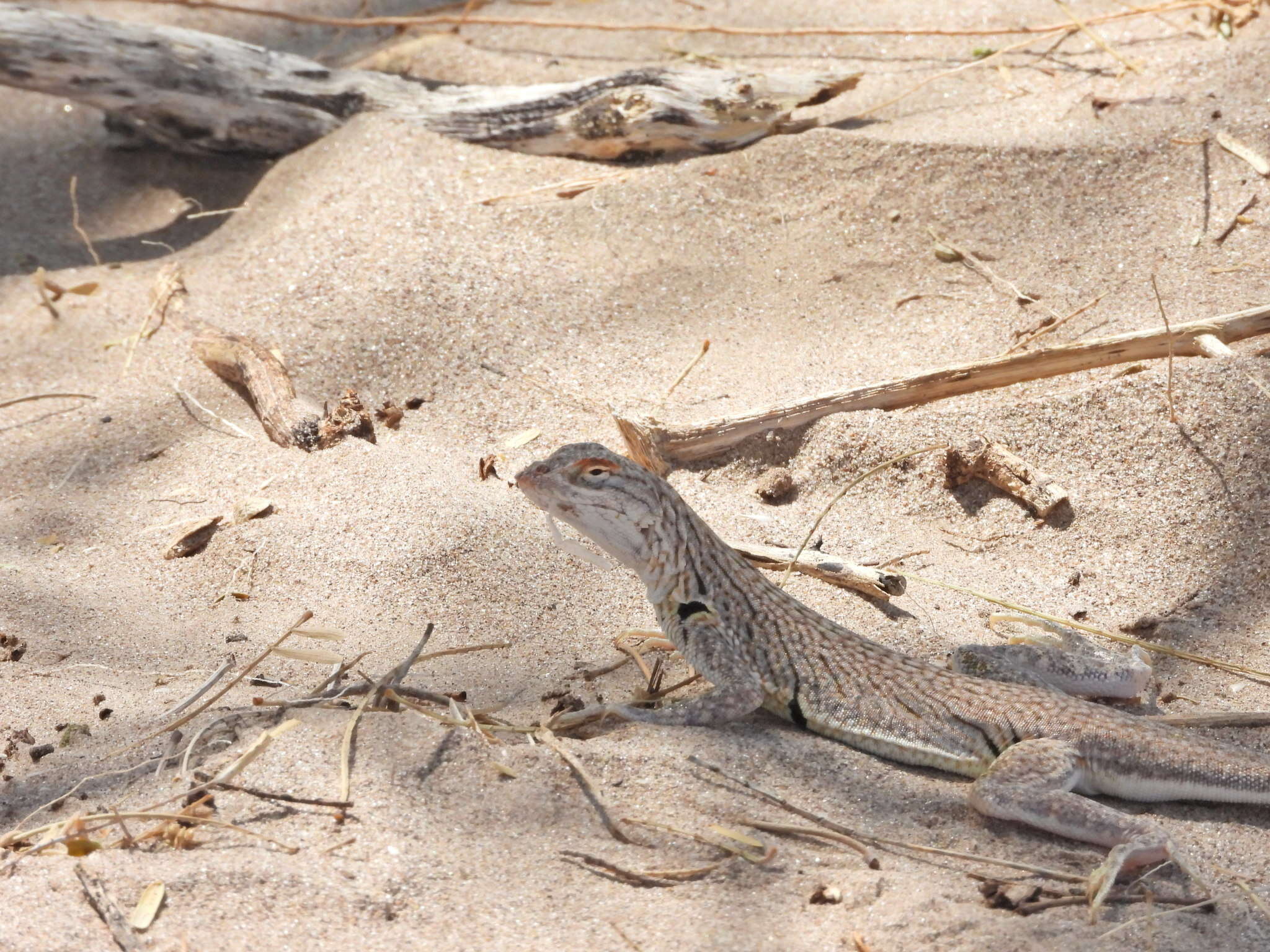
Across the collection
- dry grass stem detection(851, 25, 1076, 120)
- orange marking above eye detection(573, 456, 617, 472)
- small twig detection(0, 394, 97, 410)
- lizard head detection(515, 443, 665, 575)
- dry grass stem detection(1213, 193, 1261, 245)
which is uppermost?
dry grass stem detection(851, 25, 1076, 120)

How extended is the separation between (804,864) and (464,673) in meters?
1.24

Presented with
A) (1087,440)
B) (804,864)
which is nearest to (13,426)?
(804,864)

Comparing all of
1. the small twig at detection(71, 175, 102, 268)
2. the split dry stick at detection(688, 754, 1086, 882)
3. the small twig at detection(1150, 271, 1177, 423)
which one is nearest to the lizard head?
the split dry stick at detection(688, 754, 1086, 882)

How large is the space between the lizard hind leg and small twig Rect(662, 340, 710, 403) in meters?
2.32

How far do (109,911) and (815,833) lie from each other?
4.93 ft

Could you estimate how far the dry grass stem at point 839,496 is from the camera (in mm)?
3934

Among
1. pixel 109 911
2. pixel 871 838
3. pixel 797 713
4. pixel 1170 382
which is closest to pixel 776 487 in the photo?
pixel 797 713

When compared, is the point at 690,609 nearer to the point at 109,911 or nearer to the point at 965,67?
the point at 109,911

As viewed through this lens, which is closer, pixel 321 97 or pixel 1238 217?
pixel 1238 217

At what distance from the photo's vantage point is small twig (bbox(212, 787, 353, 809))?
2.67m

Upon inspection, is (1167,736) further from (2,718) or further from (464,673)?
(2,718)

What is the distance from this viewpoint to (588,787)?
285 cm

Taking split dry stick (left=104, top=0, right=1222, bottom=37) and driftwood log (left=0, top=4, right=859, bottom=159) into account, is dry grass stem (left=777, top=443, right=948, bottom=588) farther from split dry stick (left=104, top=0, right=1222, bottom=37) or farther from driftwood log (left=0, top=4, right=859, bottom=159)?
split dry stick (left=104, top=0, right=1222, bottom=37)

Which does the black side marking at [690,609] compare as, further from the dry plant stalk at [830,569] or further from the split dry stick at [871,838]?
the dry plant stalk at [830,569]
